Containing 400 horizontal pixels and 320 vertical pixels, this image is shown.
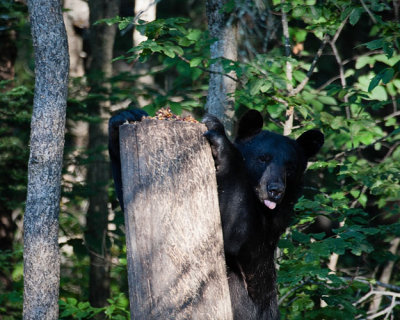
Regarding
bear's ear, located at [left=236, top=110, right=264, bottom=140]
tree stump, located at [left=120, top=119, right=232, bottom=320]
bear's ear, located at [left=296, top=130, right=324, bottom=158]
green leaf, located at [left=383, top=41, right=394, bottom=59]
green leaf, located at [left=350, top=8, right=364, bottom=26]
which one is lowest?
tree stump, located at [left=120, top=119, right=232, bottom=320]

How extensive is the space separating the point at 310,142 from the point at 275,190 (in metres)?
0.76

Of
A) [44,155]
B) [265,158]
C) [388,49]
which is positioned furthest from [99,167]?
[388,49]

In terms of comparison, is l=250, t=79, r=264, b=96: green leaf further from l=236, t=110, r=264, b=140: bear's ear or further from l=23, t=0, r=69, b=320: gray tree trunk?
l=23, t=0, r=69, b=320: gray tree trunk

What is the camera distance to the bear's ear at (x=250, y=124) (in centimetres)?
394

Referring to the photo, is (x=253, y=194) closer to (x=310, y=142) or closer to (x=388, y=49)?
(x=310, y=142)

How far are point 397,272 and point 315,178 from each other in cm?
212

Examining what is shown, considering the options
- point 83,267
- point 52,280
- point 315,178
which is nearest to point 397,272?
point 315,178

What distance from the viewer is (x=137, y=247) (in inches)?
109

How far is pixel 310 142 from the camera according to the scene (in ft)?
13.7

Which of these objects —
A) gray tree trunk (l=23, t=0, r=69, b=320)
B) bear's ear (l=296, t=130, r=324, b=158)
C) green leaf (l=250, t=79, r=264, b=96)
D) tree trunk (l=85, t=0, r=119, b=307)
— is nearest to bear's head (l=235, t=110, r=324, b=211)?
bear's ear (l=296, t=130, r=324, b=158)

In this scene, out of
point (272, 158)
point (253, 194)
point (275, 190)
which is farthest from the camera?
point (272, 158)

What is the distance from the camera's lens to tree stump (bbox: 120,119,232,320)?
8.98 ft

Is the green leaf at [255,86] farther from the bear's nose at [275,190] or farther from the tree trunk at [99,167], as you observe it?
the tree trunk at [99,167]

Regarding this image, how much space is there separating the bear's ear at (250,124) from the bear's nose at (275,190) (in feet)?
1.91
